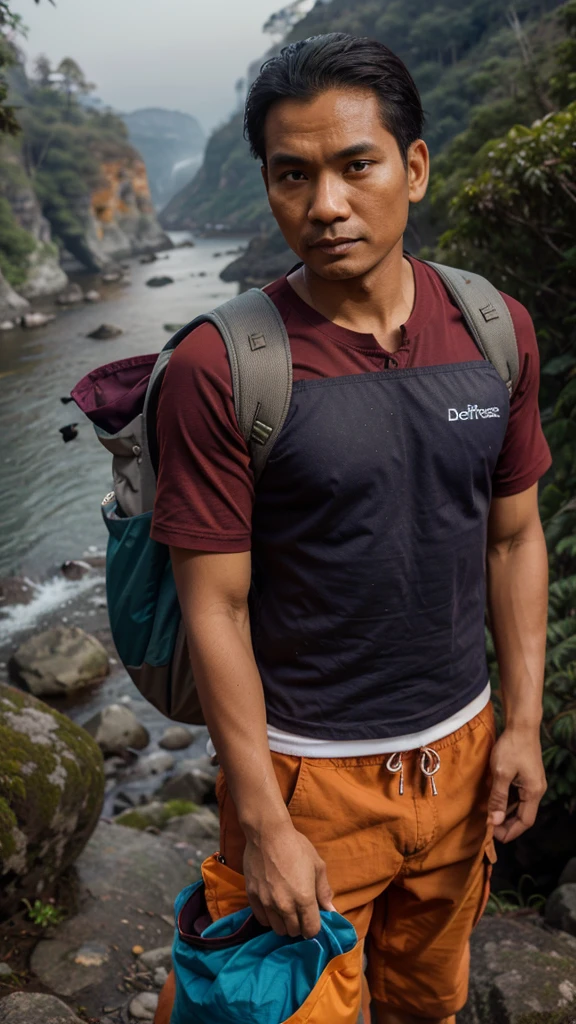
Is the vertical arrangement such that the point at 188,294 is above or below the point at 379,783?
below

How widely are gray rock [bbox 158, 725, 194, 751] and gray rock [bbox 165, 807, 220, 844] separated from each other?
2150 mm

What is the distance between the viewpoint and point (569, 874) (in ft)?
10.6

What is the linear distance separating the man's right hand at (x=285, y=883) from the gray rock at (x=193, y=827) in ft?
13.2

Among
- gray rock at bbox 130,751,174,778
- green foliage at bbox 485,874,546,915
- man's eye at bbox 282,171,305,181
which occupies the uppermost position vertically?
man's eye at bbox 282,171,305,181

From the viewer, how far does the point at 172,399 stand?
142cm

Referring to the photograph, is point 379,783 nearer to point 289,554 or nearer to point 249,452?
point 289,554

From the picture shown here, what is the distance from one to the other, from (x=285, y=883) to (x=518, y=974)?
4.51ft

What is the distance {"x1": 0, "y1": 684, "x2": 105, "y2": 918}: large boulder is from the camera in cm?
300

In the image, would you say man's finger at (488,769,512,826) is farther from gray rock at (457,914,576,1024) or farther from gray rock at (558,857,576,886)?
gray rock at (558,857,576,886)

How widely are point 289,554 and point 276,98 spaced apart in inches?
30.9

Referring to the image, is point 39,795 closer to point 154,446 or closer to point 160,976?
point 160,976

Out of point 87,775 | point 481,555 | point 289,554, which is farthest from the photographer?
point 87,775

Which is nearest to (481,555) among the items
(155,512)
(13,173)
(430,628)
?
(430,628)

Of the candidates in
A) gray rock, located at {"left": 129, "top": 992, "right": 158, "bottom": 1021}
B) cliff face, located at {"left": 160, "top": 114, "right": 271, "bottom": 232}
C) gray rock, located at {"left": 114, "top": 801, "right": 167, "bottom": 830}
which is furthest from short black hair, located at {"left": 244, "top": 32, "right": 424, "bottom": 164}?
cliff face, located at {"left": 160, "top": 114, "right": 271, "bottom": 232}
